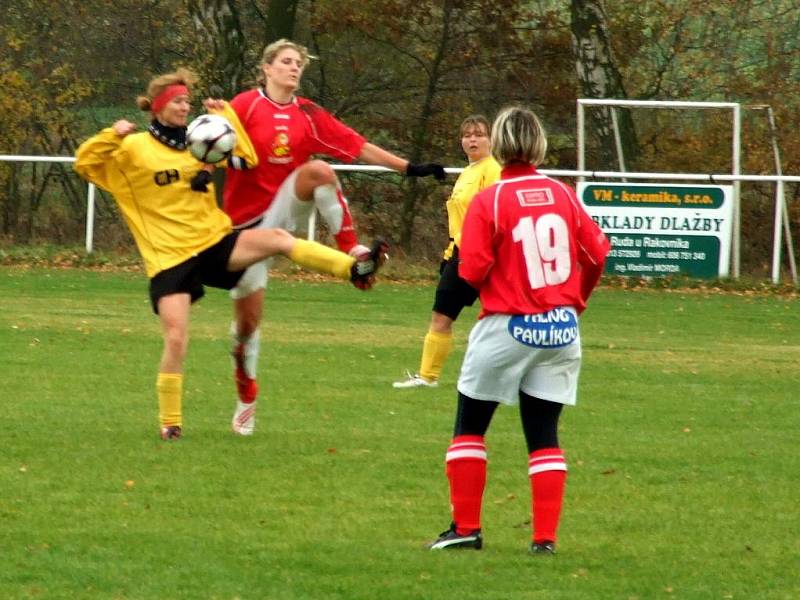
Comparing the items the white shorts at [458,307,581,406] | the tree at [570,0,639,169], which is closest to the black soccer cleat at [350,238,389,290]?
the white shorts at [458,307,581,406]

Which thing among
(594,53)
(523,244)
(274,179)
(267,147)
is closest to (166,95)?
(267,147)

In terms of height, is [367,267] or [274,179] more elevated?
[274,179]

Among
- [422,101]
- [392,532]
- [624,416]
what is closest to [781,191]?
[422,101]

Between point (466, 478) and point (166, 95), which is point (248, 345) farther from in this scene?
point (466, 478)

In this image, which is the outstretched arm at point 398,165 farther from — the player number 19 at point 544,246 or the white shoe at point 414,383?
the player number 19 at point 544,246

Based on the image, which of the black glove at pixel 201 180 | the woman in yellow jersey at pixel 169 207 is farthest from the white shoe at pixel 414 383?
the black glove at pixel 201 180

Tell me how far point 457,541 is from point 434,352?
5125 millimetres

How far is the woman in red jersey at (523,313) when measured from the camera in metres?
6.09

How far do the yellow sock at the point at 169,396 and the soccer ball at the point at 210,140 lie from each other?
1165 millimetres

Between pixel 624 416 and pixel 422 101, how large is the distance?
17.7 meters

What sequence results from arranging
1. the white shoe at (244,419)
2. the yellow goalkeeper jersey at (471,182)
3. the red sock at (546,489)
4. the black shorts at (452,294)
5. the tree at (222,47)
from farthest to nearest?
the tree at (222,47) → the yellow goalkeeper jersey at (471,182) → the black shorts at (452,294) → the white shoe at (244,419) → the red sock at (546,489)

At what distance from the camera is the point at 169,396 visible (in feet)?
28.8

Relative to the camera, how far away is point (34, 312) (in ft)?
54.1

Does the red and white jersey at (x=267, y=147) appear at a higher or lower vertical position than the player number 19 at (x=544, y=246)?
higher
